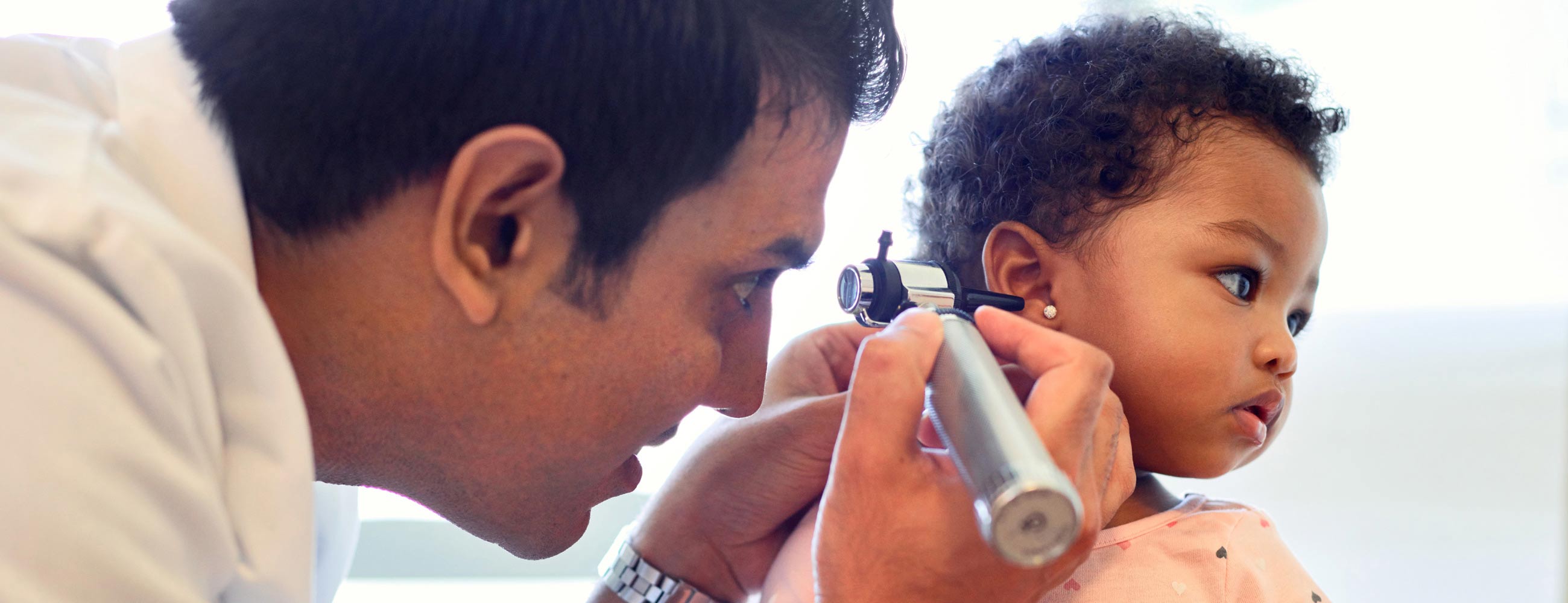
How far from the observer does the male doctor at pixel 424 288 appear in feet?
1.88

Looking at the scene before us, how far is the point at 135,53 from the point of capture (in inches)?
29.9

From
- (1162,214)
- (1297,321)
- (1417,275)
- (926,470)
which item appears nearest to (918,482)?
(926,470)

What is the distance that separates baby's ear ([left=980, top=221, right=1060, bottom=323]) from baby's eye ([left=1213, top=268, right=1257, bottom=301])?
15 cm

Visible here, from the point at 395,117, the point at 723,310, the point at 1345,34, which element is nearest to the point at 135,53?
the point at 395,117

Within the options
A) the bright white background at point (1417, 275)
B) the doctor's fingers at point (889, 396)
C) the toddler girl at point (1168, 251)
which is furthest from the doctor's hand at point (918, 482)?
the bright white background at point (1417, 275)

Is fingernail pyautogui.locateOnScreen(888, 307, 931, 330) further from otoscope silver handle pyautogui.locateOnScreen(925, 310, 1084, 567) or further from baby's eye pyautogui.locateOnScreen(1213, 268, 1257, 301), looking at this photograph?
baby's eye pyautogui.locateOnScreen(1213, 268, 1257, 301)

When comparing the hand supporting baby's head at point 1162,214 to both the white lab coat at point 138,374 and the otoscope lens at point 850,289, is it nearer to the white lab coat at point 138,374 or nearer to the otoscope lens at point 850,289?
the otoscope lens at point 850,289

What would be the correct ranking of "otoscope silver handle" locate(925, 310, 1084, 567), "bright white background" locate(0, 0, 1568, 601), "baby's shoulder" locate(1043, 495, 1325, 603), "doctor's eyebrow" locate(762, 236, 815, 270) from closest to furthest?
"otoscope silver handle" locate(925, 310, 1084, 567), "doctor's eyebrow" locate(762, 236, 815, 270), "baby's shoulder" locate(1043, 495, 1325, 603), "bright white background" locate(0, 0, 1568, 601)

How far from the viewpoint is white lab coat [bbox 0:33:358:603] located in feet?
1.80

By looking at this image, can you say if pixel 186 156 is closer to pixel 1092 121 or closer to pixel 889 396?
pixel 889 396

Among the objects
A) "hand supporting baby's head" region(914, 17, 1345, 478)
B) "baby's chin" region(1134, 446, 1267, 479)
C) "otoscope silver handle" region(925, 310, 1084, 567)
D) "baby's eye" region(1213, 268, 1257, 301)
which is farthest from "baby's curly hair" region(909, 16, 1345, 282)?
"otoscope silver handle" region(925, 310, 1084, 567)

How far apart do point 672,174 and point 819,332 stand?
416mm

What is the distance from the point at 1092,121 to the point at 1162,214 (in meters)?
0.13

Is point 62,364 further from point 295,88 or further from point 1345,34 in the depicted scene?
point 1345,34
